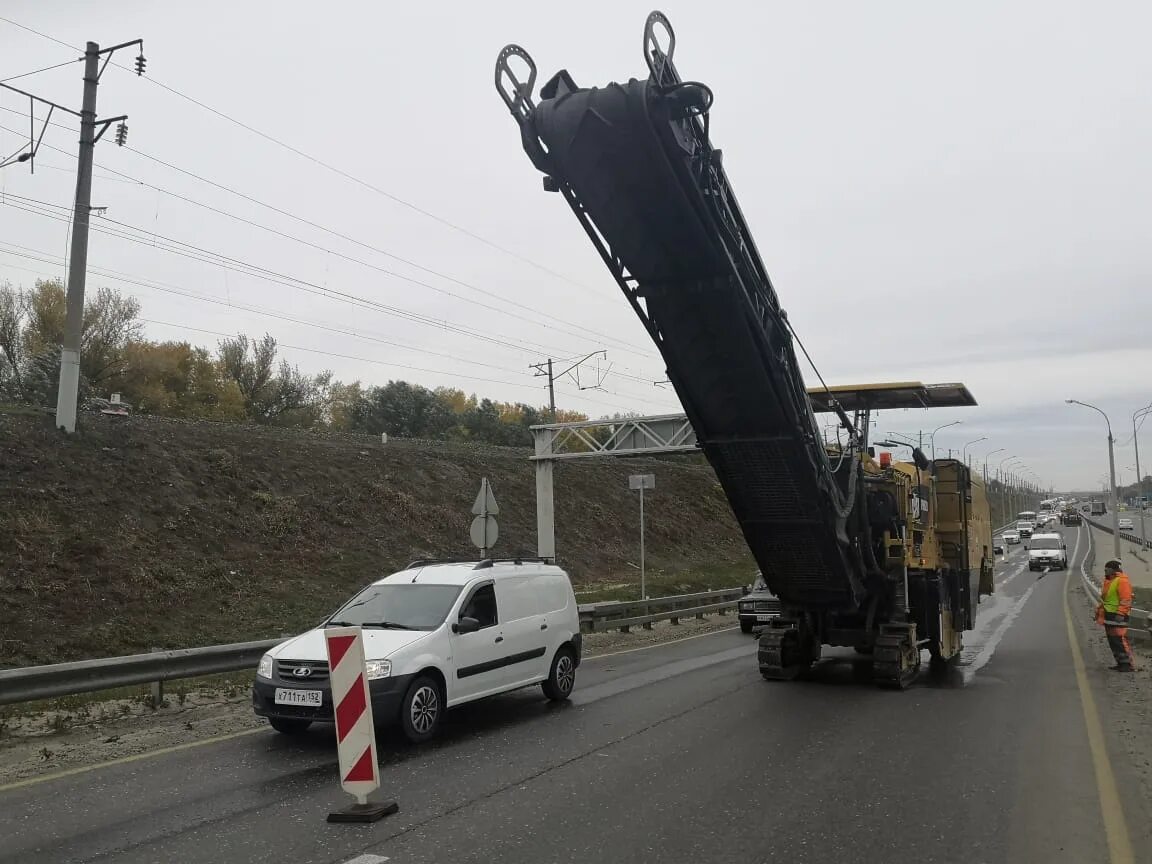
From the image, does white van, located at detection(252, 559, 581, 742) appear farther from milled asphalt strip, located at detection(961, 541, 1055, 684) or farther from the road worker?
the road worker

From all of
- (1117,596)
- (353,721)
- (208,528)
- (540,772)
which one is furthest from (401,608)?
(208,528)

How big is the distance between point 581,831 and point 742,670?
7.97 metres

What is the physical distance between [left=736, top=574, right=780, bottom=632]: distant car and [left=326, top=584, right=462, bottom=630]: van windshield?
8.57 meters

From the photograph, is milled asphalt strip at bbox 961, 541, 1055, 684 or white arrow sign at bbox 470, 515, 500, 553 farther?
white arrow sign at bbox 470, 515, 500, 553

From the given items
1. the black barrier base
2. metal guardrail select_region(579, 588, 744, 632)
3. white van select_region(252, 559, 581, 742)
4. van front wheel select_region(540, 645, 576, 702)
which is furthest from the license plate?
metal guardrail select_region(579, 588, 744, 632)

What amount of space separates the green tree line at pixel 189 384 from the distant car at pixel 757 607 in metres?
20.6

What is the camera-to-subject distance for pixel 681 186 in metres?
8.09

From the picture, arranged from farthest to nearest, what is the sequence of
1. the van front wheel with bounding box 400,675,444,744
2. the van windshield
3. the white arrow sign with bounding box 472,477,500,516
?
the white arrow sign with bounding box 472,477,500,516 → the van windshield → the van front wheel with bounding box 400,675,444,744

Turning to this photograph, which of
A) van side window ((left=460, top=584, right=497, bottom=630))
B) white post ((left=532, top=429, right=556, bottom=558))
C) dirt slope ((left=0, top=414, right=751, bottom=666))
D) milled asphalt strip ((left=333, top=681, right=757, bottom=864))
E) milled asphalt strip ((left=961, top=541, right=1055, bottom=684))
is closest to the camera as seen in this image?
milled asphalt strip ((left=333, top=681, right=757, bottom=864))

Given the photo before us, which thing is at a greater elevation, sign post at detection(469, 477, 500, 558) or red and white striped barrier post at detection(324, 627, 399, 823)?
sign post at detection(469, 477, 500, 558)

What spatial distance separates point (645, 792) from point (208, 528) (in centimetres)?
1826

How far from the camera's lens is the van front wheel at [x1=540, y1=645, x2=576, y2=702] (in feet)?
34.6

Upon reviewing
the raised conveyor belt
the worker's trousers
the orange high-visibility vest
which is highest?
the raised conveyor belt

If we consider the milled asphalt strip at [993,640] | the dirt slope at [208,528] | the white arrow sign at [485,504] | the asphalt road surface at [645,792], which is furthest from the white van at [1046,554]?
the asphalt road surface at [645,792]
